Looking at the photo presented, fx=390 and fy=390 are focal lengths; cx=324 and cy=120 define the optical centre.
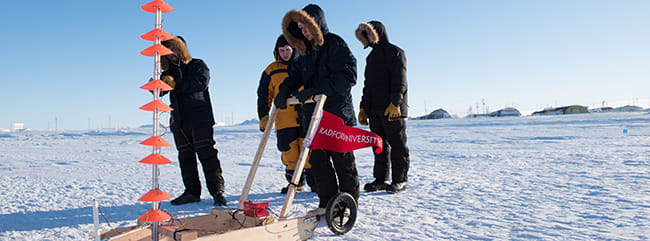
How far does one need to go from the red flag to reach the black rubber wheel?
0.35 m

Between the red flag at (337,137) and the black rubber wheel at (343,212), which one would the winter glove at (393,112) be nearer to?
the red flag at (337,137)

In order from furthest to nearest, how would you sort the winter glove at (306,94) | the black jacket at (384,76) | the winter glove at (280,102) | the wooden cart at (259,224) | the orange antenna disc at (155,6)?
the black jacket at (384,76), the winter glove at (280,102), the winter glove at (306,94), the wooden cart at (259,224), the orange antenna disc at (155,6)

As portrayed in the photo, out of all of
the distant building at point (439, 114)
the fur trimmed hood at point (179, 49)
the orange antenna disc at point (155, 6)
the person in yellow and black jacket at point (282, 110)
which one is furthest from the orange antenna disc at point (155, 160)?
the distant building at point (439, 114)

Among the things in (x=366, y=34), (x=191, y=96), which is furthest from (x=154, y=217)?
(x=366, y=34)

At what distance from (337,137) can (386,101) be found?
71.6 inches

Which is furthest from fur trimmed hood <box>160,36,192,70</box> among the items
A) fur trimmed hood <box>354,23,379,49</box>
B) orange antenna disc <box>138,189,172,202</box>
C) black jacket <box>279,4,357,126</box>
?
orange antenna disc <box>138,189,172,202</box>

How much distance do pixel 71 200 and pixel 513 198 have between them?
14.1 ft

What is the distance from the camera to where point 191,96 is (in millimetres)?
3924

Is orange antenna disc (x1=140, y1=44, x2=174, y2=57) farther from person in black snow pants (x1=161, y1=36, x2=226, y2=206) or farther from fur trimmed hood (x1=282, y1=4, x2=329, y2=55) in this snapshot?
person in black snow pants (x1=161, y1=36, x2=226, y2=206)

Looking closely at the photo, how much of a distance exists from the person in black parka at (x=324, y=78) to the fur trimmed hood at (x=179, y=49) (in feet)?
4.27

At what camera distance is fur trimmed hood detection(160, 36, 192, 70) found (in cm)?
379

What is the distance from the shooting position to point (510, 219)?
2953 mm

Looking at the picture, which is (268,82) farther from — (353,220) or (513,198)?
(513,198)

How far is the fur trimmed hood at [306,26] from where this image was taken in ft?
9.42
